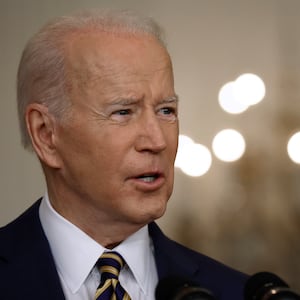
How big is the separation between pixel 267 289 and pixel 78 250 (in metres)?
0.45

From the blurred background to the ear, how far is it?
0.81 meters

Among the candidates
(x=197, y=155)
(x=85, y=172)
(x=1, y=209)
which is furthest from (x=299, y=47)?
(x=85, y=172)

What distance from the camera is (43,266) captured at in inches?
55.5

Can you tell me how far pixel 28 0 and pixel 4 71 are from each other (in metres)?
0.22

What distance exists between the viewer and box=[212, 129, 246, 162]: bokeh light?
2.31 meters

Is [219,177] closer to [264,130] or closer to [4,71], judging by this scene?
[264,130]

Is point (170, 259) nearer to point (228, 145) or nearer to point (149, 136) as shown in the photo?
point (149, 136)

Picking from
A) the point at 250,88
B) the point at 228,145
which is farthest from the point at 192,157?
the point at 250,88

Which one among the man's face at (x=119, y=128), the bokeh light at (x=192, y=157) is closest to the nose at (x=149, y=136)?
the man's face at (x=119, y=128)

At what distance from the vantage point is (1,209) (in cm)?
227

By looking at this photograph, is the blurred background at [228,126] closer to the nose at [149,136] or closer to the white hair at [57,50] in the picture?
the white hair at [57,50]

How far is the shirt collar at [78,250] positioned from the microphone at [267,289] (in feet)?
1.14

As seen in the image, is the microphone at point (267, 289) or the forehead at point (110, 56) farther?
the forehead at point (110, 56)

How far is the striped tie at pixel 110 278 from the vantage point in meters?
1.37
